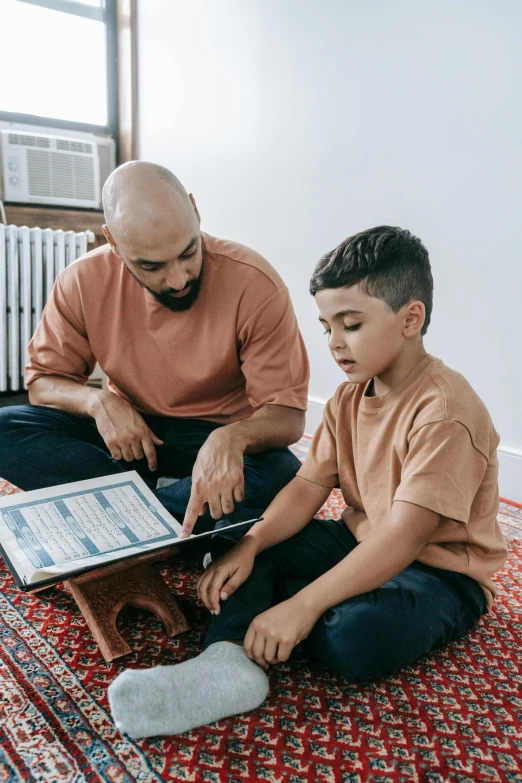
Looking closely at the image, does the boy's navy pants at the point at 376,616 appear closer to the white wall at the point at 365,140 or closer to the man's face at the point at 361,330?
the man's face at the point at 361,330

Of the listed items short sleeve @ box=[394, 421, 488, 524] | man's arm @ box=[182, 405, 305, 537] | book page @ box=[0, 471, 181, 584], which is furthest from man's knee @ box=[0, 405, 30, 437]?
short sleeve @ box=[394, 421, 488, 524]

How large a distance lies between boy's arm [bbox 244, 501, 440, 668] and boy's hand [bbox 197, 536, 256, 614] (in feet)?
0.25

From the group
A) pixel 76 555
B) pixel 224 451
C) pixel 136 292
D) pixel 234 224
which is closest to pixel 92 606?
pixel 76 555

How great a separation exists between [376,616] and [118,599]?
439mm

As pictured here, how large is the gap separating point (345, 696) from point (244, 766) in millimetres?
203

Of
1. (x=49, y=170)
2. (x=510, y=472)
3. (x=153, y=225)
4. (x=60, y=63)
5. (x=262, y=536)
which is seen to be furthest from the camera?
(x=60, y=63)

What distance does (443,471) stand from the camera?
845mm

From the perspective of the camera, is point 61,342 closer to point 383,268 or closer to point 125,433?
point 125,433

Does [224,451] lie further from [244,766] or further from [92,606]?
[244,766]

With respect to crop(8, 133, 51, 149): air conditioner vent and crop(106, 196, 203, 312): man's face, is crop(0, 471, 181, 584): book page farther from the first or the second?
crop(8, 133, 51, 149): air conditioner vent

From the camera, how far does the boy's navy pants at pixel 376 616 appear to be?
2.77 feet

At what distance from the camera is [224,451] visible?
1.08m

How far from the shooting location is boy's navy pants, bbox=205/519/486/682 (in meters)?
0.85

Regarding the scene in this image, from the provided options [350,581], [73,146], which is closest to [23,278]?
[73,146]
